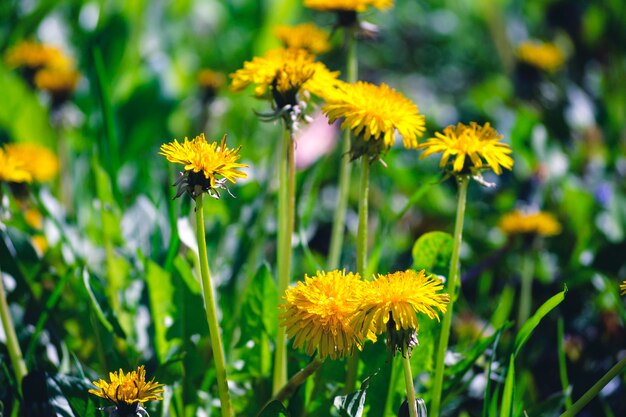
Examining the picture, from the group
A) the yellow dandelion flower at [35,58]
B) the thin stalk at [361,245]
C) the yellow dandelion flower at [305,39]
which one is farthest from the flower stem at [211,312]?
the yellow dandelion flower at [35,58]

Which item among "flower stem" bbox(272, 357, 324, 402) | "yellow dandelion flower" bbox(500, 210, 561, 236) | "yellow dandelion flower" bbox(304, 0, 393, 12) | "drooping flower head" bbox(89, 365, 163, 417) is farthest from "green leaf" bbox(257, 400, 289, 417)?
"yellow dandelion flower" bbox(500, 210, 561, 236)

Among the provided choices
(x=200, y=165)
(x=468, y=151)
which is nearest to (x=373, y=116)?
(x=468, y=151)

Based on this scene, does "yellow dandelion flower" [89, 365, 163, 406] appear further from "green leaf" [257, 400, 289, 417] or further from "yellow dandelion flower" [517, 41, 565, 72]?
"yellow dandelion flower" [517, 41, 565, 72]

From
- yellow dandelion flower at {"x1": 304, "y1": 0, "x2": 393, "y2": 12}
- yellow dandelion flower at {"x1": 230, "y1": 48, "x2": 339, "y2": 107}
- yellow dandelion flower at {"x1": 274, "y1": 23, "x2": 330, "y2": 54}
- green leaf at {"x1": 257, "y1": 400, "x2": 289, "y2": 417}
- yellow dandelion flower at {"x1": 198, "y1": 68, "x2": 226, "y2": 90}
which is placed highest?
yellow dandelion flower at {"x1": 304, "y1": 0, "x2": 393, "y2": 12}

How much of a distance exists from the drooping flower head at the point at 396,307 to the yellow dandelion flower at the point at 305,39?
1.96ft

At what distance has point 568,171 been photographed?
1.81 m

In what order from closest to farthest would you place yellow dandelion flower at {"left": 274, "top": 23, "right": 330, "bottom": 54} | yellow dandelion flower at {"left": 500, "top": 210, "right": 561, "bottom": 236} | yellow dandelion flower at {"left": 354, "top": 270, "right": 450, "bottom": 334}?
yellow dandelion flower at {"left": 354, "top": 270, "right": 450, "bottom": 334}
yellow dandelion flower at {"left": 274, "top": 23, "right": 330, "bottom": 54}
yellow dandelion flower at {"left": 500, "top": 210, "right": 561, "bottom": 236}

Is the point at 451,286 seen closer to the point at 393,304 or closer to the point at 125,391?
the point at 393,304

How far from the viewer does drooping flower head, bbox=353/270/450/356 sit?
2.32 ft

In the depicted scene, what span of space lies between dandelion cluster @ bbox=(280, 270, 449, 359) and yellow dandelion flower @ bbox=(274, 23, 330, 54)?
1.90 ft

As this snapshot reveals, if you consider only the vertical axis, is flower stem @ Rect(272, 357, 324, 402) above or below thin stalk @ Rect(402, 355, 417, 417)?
below

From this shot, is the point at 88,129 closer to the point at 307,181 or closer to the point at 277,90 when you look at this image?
the point at 307,181

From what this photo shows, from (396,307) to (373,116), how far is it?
236 mm

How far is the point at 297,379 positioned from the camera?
86 cm
